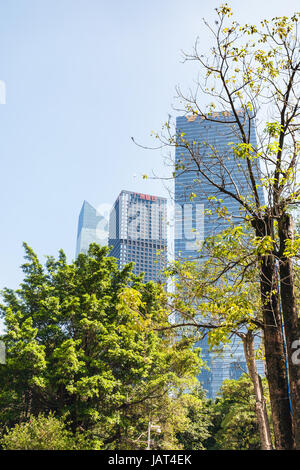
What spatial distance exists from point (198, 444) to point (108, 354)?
16.3m

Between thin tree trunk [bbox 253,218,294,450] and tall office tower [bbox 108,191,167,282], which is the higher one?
tall office tower [bbox 108,191,167,282]

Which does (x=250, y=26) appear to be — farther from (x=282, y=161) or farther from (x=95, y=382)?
(x=95, y=382)

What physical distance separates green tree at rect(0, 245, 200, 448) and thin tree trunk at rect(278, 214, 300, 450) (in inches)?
319

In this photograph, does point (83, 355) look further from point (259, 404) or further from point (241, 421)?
point (241, 421)

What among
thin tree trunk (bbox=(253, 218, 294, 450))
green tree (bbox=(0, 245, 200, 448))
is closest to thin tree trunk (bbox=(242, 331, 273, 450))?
green tree (bbox=(0, 245, 200, 448))

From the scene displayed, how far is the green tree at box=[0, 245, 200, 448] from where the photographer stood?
1451 cm

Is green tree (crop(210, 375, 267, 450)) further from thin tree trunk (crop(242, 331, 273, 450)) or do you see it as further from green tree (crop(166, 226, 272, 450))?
green tree (crop(166, 226, 272, 450))

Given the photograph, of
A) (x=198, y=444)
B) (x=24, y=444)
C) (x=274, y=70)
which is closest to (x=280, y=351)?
(x=274, y=70)

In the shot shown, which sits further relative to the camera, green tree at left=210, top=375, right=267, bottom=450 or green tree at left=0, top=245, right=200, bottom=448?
green tree at left=210, top=375, right=267, bottom=450

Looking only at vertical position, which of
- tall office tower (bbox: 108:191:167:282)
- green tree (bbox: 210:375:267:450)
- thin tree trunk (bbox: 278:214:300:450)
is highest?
tall office tower (bbox: 108:191:167:282)

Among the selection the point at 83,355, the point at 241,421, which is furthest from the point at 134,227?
the point at 83,355

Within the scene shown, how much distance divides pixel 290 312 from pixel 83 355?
36.6 ft

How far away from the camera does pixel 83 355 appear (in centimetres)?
1500

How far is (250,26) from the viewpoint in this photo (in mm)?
6668
